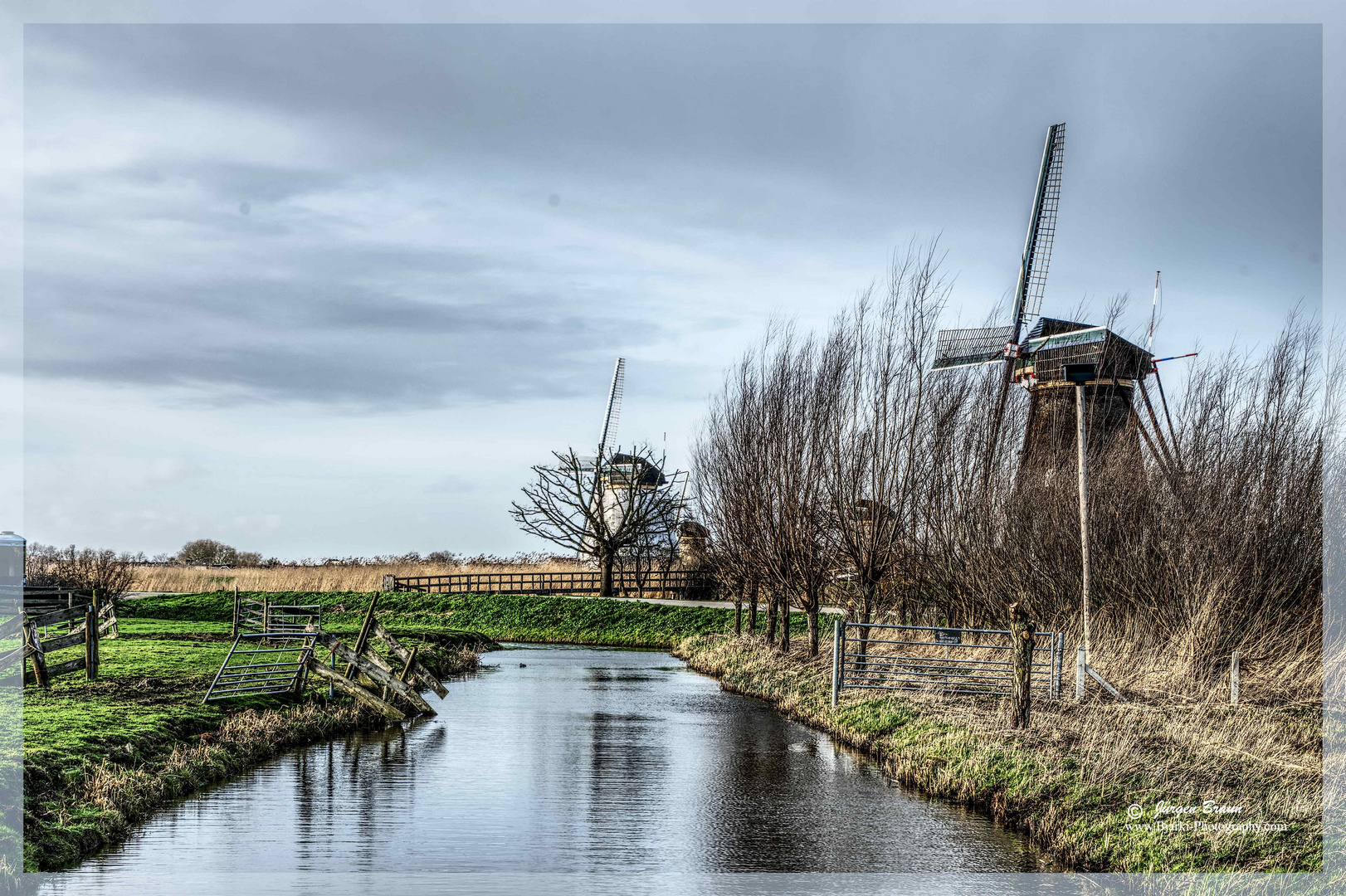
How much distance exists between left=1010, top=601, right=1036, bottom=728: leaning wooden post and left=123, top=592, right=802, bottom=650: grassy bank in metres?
22.8

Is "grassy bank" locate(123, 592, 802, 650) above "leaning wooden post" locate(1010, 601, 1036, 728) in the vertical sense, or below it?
below

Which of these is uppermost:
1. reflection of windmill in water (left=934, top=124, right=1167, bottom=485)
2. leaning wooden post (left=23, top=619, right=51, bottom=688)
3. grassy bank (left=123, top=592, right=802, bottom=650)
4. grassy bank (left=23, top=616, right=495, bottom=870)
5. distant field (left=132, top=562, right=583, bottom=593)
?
reflection of windmill in water (left=934, top=124, right=1167, bottom=485)

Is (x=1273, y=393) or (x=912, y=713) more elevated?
(x=1273, y=393)

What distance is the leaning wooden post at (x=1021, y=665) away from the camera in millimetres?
13688

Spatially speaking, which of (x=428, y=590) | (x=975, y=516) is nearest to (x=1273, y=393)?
(x=975, y=516)

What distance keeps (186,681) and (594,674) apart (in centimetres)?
1247

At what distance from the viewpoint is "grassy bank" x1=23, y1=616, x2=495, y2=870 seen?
9.81 meters

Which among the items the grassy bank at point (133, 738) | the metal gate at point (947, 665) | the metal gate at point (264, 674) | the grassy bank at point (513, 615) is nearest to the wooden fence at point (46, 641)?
the grassy bank at point (133, 738)

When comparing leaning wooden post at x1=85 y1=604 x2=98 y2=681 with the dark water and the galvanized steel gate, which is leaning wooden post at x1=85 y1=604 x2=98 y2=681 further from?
the dark water

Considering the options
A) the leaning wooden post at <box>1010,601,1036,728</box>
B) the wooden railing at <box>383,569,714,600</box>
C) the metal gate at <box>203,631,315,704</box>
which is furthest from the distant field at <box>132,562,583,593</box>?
the leaning wooden post at <box>1010,601,1036,728</box>

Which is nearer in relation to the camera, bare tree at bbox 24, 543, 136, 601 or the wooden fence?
the wooden fence

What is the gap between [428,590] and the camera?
49156mm

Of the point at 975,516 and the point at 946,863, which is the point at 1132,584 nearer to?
the point at 975,516

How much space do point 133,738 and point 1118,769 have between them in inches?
443
